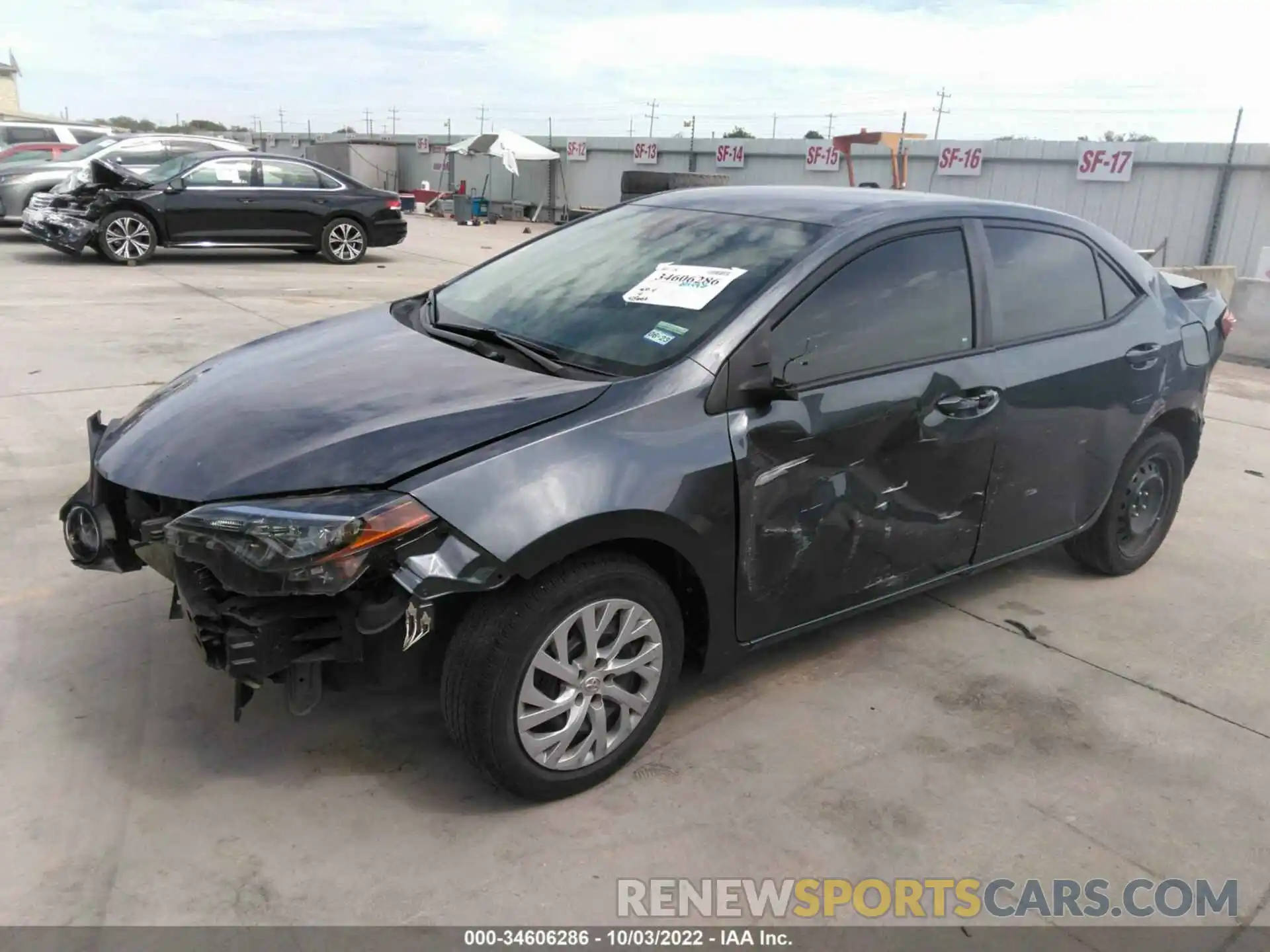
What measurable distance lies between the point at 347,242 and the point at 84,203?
3383 millimetres


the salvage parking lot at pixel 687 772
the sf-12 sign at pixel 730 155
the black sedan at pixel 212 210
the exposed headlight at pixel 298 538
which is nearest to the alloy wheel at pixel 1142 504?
the salvage parking lot at pixel 687 772

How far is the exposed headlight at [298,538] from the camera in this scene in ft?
7.84

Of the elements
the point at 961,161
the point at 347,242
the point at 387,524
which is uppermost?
the point at 961,161

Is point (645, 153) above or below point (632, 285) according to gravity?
above

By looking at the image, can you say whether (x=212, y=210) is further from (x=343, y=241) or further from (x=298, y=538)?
(x=298, y=538)

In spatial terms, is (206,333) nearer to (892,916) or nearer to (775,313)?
(775,313)

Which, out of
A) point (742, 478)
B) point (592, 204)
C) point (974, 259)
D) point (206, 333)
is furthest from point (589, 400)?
point (592, 204)

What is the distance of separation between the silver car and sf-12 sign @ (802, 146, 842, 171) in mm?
12046

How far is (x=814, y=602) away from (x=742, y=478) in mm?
595

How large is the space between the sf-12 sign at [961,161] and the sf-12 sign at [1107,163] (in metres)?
1.99

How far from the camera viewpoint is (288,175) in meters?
13.5

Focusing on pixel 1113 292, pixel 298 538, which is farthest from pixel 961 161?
pixel 298 538

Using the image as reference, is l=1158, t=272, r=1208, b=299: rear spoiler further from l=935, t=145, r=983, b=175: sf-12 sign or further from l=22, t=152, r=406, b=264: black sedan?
l=935, t=145, r=983, b=175: sf-12 sign

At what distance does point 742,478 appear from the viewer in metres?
2.94
